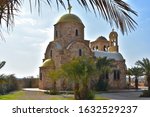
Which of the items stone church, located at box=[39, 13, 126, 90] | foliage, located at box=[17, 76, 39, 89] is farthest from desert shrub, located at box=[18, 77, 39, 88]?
stone church, located at box=[39, 13, 126, 90]

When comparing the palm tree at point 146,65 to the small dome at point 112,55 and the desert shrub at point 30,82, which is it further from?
the desert shrub at point 30,82

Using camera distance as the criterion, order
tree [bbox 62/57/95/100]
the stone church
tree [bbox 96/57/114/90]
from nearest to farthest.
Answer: tree [bbox 62/57/95/100]
tree [bbox 96/57/114/90]
the stone church

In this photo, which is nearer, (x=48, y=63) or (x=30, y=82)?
(x=48, y=63)

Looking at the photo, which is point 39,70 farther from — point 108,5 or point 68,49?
point 108,5

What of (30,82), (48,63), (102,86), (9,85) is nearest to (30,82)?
(30,82)

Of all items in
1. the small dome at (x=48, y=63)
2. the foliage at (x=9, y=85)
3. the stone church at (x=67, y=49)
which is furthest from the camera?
the small dome at (x=48, y=63)

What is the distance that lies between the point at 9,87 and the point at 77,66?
1133 cm

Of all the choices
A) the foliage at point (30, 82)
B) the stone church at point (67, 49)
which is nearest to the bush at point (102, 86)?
the stone church at point (67, 49)

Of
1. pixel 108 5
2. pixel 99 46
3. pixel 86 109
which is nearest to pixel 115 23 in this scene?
pixel 108 5

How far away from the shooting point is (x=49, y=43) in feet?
114

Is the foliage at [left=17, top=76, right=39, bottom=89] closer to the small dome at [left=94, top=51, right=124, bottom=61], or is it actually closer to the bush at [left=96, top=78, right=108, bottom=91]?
the small dome at [left=94, top=51, right=124, bottom=61]

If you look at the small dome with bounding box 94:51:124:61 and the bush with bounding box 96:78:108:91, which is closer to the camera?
the bush with bounding box 96:78:108:91

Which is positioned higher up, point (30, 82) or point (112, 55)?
point (112, 55)

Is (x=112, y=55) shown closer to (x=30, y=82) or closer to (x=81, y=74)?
(x=30, y=82)
